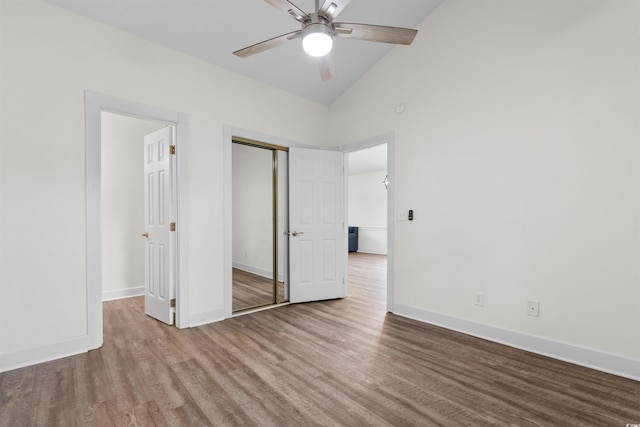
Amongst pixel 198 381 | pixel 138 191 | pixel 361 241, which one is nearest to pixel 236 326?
pixel 198 381

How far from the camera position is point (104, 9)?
262 centimetres

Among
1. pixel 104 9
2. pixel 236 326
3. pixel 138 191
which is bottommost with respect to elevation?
pixel 236 326

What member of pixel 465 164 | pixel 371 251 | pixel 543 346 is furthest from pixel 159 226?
pixel 371 251

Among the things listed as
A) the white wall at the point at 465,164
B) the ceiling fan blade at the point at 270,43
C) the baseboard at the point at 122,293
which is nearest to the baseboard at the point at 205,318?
the white wall at the point at 465,164

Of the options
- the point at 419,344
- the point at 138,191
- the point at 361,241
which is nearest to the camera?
the point at 419,344

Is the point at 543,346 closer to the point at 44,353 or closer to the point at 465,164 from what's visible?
the point at 465,164

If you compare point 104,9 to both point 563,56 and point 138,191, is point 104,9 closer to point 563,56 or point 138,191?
point 138,191

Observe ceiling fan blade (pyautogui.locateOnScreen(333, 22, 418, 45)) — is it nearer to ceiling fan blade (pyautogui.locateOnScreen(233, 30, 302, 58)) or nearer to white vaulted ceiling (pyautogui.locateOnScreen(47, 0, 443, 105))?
ceiling fan blade (pyautogui.locateOnScreen(233, 30, 302, 58))

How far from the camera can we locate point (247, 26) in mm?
3062

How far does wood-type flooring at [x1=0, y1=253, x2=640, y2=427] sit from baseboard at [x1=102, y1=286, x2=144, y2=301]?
1346 millimetres

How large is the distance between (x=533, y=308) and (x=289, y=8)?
2983 mm

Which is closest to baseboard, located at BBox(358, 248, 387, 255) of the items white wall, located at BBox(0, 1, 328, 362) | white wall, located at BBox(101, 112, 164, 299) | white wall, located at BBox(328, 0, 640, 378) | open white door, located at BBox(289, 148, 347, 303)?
open white door, located at BBox(289, 148, 347, 303)

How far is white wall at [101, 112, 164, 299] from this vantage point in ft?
14.4

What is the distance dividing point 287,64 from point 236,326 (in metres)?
2.98
